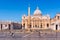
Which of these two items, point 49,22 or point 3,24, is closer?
point 3,24

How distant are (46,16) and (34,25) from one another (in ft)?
23.1

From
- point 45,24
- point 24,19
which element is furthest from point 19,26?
point 45,24

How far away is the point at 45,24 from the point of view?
96125mm

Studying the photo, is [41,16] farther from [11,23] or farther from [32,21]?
[11,23]

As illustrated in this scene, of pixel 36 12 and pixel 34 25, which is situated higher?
pixel 36 12

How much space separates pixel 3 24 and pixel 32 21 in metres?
16.9

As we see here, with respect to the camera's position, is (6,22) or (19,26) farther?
(19,26)

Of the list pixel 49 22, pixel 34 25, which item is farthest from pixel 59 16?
pixel 34 25

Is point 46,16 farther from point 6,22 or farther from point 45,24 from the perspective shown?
point 6,22

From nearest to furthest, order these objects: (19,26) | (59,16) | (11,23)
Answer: (11,23), (59,16), (19,26)

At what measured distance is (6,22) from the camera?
8412 cm

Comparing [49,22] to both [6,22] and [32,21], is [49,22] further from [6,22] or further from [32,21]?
[6,22]

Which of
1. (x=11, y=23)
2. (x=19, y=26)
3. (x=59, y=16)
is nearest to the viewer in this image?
(x=11, y=23)

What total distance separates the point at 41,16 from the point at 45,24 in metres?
4.26
